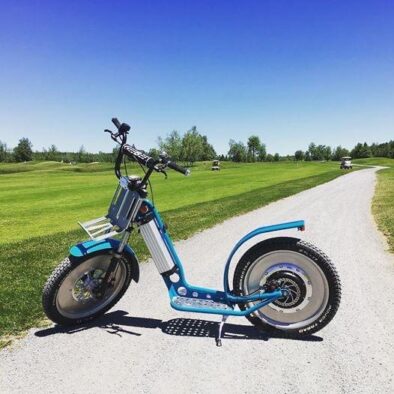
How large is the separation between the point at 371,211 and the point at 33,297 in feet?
40.9

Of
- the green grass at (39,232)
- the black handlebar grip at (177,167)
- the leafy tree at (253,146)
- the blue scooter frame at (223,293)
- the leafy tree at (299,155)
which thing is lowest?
the green grass at (39,232)

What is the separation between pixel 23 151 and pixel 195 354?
5534 inches

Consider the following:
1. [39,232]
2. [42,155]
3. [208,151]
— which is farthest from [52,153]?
[39,232]

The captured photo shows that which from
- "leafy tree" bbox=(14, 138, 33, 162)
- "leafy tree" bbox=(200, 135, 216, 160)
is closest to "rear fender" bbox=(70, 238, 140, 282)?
"leafy tree" bbox=(200, 135, 216, 160)

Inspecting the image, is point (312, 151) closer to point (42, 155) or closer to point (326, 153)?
point (326, 153)

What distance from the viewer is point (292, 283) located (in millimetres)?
4051

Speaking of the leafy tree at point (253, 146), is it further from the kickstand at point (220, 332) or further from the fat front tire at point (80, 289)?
the kickstand at point (220, 332)

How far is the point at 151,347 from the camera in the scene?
12.3ft

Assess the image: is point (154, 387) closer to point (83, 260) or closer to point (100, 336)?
point (100, 336)

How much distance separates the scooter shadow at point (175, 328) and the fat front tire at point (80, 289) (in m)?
0.11

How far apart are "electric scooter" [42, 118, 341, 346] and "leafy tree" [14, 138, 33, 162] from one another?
456ft

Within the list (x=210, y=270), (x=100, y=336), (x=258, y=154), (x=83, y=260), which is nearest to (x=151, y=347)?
(x=100, y=336)

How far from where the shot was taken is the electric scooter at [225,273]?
13.1 ft

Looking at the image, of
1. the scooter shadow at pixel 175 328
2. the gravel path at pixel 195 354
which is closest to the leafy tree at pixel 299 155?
the gravel path at pixel 195 354
